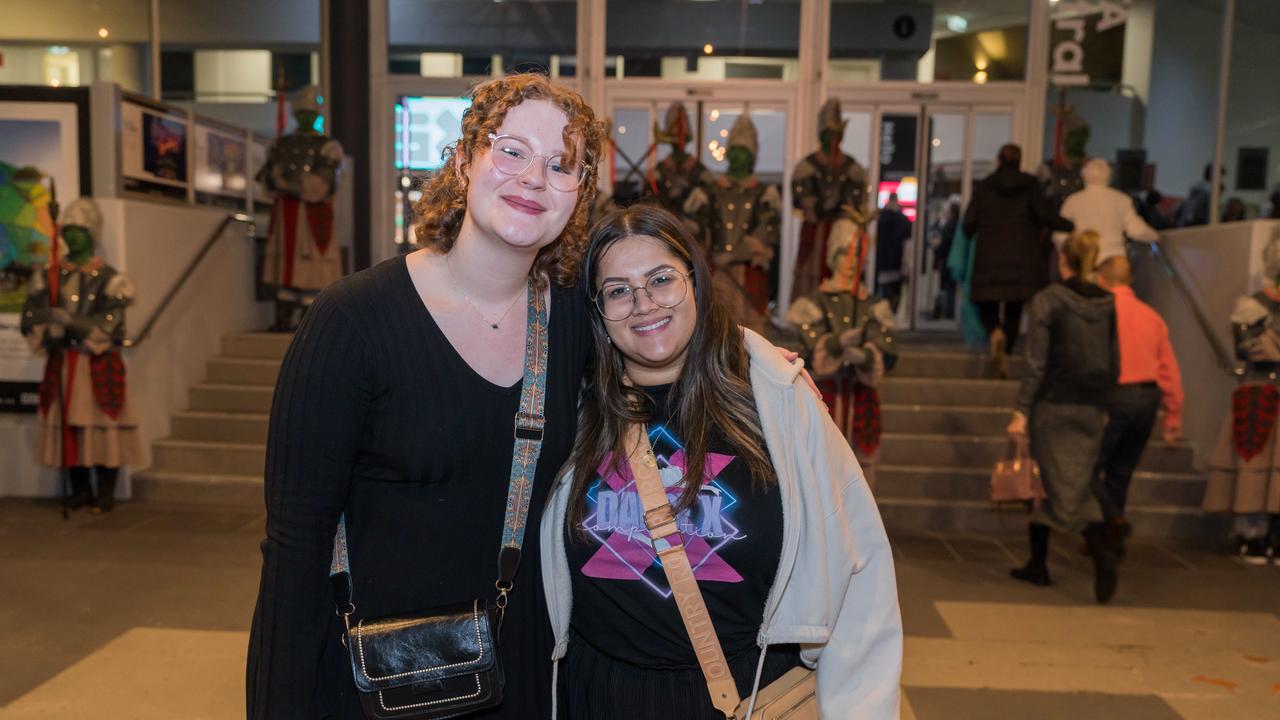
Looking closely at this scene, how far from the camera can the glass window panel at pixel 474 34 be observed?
1162 centimetres

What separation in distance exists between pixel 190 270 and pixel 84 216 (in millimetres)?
1276

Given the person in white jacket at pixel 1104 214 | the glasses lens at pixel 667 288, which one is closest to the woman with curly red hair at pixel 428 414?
the glasses lens at pixel 667 288

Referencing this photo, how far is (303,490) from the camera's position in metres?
1.54

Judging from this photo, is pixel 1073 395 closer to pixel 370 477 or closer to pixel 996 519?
pixel 996 519

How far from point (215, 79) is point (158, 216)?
11.9 ft

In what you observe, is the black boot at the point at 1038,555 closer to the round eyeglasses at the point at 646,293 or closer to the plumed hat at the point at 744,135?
the round eyeglasses at the point at 646,293

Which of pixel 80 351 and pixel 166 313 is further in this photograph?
pixel 166 313

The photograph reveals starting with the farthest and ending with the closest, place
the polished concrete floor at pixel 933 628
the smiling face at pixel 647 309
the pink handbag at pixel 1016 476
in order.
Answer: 1. the pink handbag at pixel 1016 476
2. the polished concrete floor at pixel 933 628
3. the smiling face at pixel 647 309

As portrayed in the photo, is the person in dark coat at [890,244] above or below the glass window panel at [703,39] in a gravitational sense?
below

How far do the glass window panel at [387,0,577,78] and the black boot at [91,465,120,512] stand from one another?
247 inches

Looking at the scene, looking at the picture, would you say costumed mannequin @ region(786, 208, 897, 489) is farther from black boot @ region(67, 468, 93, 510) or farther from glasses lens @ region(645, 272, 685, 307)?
black boot @ region(67, 468, 93, 510)

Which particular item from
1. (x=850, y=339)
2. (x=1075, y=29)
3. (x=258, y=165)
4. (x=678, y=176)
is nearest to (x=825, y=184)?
(x=678, y=176)

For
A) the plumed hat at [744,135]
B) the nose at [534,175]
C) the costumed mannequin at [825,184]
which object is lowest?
the nose at [534,175]

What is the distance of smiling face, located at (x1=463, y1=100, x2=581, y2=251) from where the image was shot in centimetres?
164
